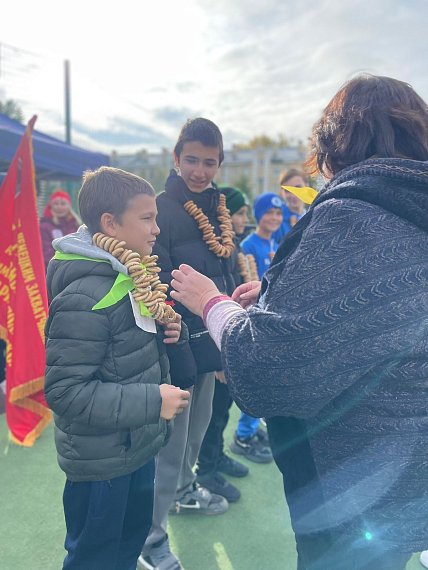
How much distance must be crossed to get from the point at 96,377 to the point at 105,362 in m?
0.06

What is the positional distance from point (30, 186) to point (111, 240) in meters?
1.78

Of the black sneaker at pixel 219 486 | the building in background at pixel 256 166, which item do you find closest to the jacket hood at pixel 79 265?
the black sneaker at pixel 219 486

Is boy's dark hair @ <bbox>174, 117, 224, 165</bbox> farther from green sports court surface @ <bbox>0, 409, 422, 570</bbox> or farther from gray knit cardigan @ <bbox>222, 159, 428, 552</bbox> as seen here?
green sports court surface @ <bbox>0, 409, 422, 570</bbox>

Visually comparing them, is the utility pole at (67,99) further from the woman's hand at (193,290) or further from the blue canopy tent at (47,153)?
the woman's hand at (193,290)

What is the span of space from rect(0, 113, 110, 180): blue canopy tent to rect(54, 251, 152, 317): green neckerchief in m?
3.73

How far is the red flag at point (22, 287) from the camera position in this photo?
9.14 feet

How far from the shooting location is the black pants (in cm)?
103

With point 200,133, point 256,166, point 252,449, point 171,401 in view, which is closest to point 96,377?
point 171,401

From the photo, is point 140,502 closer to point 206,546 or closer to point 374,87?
point 206,546

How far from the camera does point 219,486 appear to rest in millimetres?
2426

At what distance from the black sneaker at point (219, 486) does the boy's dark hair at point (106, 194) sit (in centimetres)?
169

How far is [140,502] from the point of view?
1.59m

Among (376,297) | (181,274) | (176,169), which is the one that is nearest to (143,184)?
(181,274)

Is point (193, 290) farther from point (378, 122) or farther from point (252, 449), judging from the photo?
point (252, 449)
